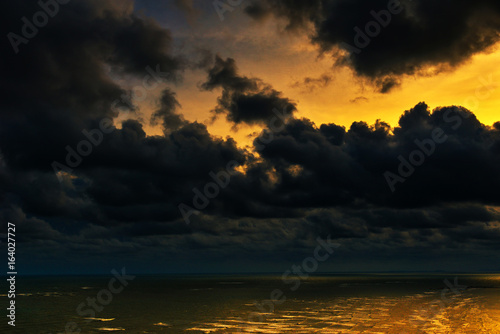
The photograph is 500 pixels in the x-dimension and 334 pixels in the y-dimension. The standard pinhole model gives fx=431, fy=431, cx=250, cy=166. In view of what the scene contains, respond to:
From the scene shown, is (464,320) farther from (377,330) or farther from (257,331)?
(257,331)

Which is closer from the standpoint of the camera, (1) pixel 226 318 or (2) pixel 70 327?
(2) pixel 70 327

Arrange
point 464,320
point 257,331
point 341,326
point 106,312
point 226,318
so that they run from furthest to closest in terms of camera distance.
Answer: point 106,312
point 226,318
point 464,320
point 341,326
point 257,331

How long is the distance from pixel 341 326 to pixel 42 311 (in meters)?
51.7

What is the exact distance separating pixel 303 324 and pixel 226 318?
12925 mm

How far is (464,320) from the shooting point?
2330 inches

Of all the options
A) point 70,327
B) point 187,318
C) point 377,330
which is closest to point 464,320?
point 377,330

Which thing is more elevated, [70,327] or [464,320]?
[70,327]

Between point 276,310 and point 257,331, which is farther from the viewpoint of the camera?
point 276,310

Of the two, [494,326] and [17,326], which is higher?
[17,326]

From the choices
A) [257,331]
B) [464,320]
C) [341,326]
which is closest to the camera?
[257,331]

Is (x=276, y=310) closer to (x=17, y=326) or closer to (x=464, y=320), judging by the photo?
(x=464, y=320)

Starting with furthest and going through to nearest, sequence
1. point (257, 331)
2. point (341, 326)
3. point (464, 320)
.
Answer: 1. point (464, 320)
2. point (341, 326)
3. point (257, 331)

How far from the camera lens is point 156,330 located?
5203 cm

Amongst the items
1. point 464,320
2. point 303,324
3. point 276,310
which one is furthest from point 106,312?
point 464,320
